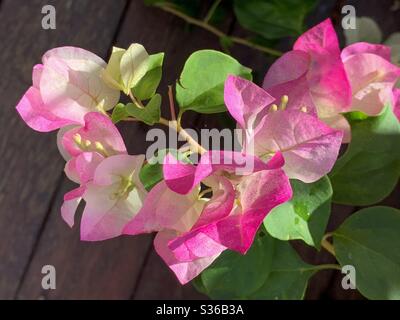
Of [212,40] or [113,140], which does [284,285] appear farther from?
[212,40]

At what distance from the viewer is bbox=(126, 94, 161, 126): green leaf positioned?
0.41 meters

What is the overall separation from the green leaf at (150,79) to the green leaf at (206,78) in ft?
0.07

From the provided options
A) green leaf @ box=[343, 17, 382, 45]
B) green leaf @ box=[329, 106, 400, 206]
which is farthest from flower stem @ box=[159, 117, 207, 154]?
green leaf @ box=[343, 17, 382, 45]

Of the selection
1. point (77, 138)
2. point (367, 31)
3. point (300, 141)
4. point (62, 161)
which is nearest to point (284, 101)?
point (300, 141)

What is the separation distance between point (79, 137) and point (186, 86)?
0.10 metres

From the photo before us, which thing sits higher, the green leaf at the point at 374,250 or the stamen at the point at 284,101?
the stamen at the point at 284,101

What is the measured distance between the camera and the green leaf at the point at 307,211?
45 centimetres

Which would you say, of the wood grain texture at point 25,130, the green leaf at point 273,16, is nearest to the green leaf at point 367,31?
the green leaf at point 273,16

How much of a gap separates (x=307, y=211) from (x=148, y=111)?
0.47 feet

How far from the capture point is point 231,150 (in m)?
0.43

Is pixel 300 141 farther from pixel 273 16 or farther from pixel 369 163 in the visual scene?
pixel 273 16

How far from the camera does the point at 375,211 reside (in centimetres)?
53

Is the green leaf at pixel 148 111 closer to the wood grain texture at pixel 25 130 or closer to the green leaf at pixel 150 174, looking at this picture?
the green leaf at pixel 150 174

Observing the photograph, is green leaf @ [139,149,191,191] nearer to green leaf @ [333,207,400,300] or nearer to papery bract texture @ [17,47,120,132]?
papery bract texture @ [17,47,120,132]
